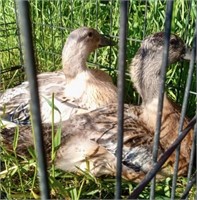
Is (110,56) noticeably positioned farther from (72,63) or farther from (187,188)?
(187,188)

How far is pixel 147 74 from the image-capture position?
2.36 metres

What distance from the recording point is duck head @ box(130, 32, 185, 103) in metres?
2.29

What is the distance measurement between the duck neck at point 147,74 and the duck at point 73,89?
10.5 inches

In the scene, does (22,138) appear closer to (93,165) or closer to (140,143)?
(93,165)

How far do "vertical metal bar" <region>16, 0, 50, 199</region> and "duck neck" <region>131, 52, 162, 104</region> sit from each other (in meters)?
1.76

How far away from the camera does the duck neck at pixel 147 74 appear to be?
2314mm

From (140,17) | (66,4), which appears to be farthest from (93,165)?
(66,4)

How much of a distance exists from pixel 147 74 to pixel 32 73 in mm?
1879

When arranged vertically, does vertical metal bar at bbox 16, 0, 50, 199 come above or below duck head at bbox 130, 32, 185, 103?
above

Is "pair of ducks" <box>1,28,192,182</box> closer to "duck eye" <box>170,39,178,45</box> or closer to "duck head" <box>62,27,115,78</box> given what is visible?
"duck eye" <box>170,39,178,45</box>

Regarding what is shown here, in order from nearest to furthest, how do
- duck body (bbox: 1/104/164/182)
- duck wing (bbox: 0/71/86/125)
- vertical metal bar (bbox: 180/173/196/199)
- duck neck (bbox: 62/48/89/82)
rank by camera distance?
1. vertical metal bar (bbox: 180/173/196/199)
2. duck body (bbox: 1/104/164/182)
3. duck wing (bbox: 0/71/86/125)
4. duck neck (bbox: 62/48/89/82)

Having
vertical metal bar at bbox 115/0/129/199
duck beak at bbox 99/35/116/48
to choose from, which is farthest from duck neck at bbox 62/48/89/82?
vertical metal bar at bbox 115/0/129/199

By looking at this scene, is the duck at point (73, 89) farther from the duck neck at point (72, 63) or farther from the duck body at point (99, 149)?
the duck body at point (99, 149)

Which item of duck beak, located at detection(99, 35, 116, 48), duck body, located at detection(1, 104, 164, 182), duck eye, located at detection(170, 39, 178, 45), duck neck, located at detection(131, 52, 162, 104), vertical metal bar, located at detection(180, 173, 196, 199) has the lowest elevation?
duck body, located at detection(1, 104, 164, 182)
